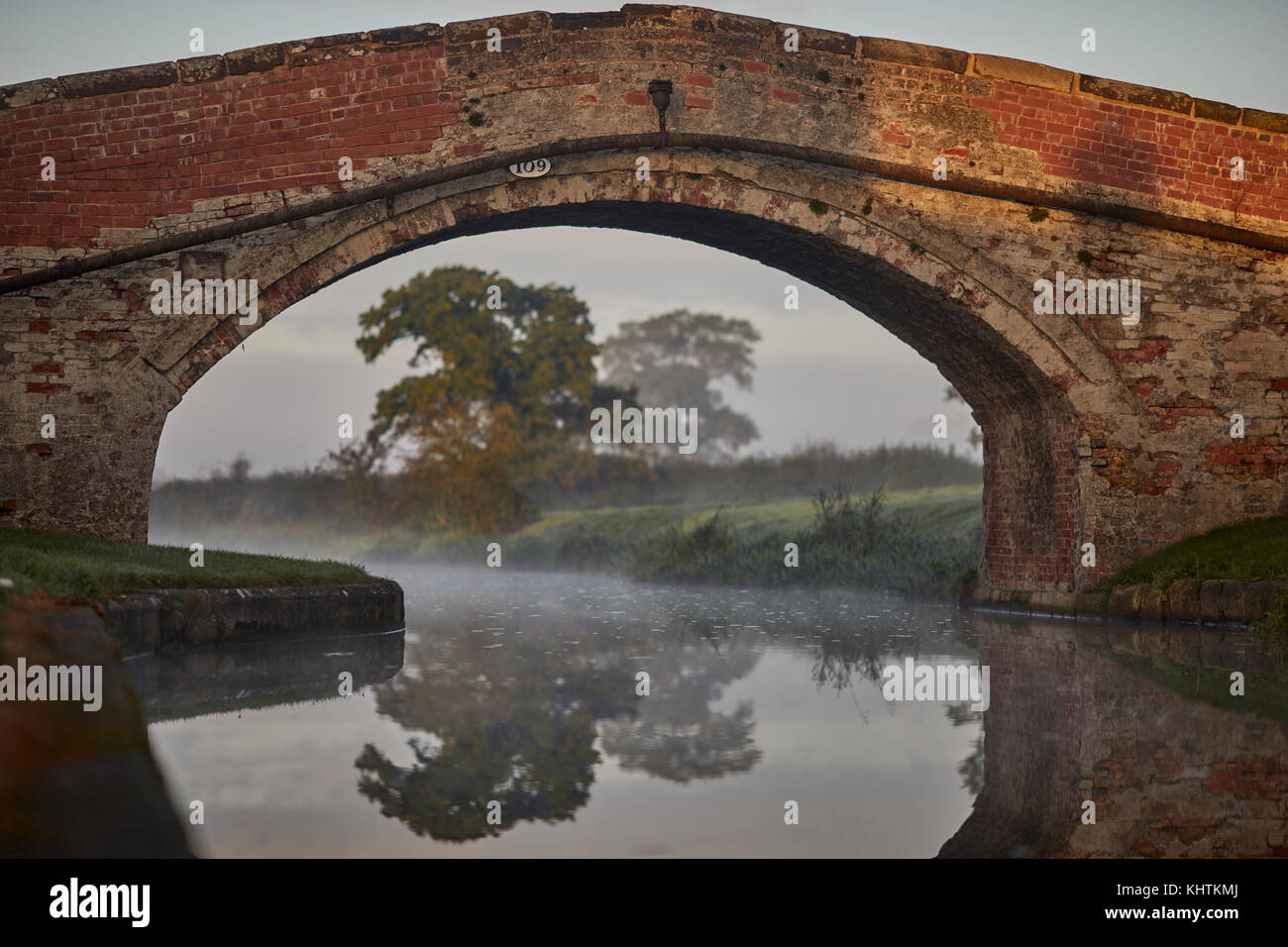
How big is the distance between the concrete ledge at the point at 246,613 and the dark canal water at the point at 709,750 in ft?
0.84

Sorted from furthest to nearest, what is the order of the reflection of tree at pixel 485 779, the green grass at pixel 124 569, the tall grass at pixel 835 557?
the tall grass at pixel 835 557 < the green grass at pixel 124 569 < the reflection of tree at pixel 485 779

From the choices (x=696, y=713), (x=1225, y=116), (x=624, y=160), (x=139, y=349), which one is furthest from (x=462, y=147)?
(x=1225, y=116)

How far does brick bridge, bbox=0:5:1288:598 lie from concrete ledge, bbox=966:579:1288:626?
0.16m

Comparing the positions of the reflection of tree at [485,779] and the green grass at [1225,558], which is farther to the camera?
the green grass at [1225,558]

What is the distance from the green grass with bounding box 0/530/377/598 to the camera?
642cm

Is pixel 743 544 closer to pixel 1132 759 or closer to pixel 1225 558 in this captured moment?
pixel 1225 558

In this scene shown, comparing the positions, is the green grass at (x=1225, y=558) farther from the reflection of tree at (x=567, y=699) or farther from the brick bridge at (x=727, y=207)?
the reflection of tree at (x=567, y=699)

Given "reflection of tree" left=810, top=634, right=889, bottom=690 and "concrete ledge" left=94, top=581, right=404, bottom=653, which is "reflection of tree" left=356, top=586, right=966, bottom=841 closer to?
"reflection of tree" left=810, top=634, right=889, bottom=690

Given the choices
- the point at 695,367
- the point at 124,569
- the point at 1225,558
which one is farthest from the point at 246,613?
the point at 695,367

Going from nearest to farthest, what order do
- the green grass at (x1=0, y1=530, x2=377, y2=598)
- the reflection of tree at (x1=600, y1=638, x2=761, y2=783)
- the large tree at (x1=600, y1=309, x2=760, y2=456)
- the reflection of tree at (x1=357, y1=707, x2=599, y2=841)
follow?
the reflection of tree at (x1=357, y1=707, x2=599, y2=841), the reflection of tree at (x1=600, y1=638, x2=761, y2=783), the green grass at (x1=0, y1=530, x2=377, y2=598), the large tree at (x1=600, y1=309, x2=760, y2=456)

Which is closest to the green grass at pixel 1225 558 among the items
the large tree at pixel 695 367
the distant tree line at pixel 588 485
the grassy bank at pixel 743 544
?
the grassy bank at pixel 743 544

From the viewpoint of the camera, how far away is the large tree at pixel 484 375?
1144 inches

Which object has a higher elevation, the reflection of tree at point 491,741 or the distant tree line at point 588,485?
the distant tree line at point 588,485

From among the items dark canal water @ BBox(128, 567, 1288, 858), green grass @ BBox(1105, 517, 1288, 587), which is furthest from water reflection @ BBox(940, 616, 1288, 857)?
green grass @ BBox(1105, 517, 1288, 587)
